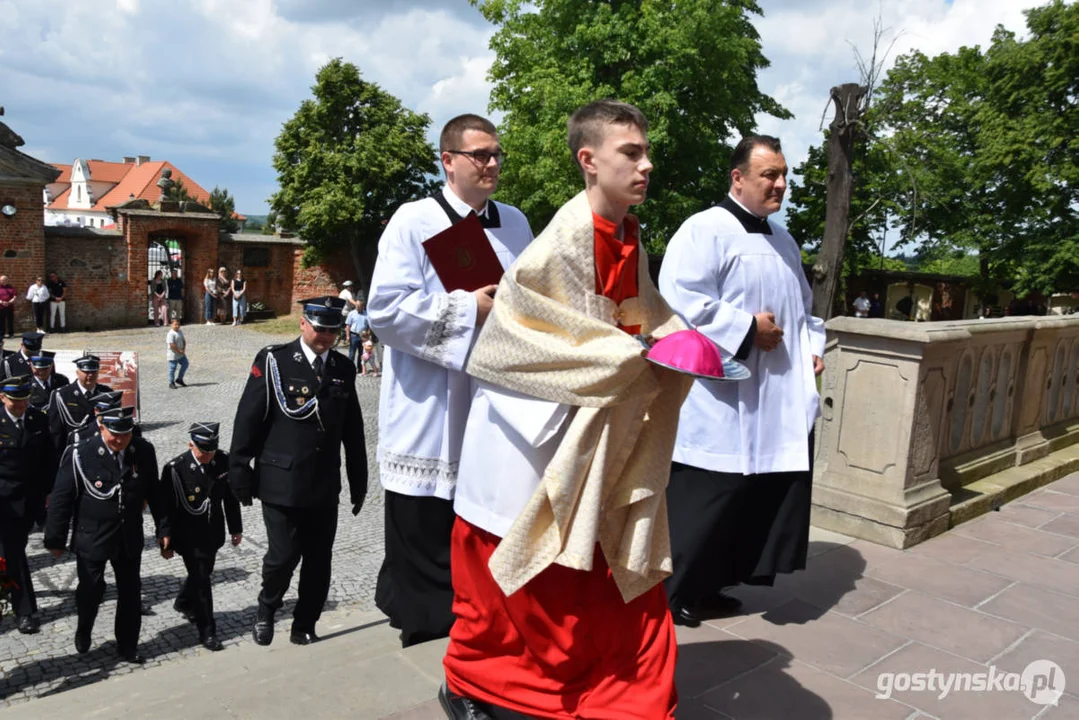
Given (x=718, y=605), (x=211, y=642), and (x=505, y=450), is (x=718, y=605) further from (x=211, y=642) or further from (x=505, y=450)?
(x=211, y=642)

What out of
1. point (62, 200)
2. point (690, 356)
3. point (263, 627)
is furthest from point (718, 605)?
point (62, 200)

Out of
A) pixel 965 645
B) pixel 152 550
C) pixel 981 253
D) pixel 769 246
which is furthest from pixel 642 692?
pixel 981 253

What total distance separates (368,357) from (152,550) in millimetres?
10583

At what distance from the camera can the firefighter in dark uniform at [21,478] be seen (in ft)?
19.3

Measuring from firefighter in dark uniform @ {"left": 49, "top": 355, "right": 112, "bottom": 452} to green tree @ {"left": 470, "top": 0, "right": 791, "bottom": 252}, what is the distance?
13.0 meters

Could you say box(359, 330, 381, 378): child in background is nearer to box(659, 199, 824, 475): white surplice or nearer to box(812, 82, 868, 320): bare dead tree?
box(812, 82, 868, 320): bare dead tree

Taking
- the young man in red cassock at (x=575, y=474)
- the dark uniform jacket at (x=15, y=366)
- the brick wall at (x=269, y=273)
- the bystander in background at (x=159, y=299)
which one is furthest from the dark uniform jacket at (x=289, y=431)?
the brick wall at (x=269, y=273)

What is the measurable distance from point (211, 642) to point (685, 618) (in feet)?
10.9

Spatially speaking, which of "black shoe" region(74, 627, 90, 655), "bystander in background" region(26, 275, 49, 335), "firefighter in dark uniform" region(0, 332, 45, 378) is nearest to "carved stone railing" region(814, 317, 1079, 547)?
"black shoe" region(74, 627, 90, 655)

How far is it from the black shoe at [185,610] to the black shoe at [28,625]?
86 cm

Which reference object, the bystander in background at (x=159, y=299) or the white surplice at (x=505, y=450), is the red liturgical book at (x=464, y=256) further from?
the bystander in background at (x=159, y=299)

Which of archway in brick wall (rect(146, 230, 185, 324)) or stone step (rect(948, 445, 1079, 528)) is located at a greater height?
archway in brick wall (rect(146, 230, 185, 324))

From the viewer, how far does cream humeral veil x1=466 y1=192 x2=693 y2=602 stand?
2381 millimetres

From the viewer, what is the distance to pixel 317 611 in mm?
5055
